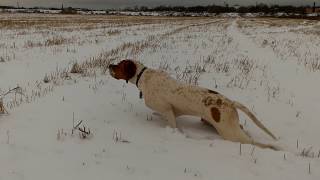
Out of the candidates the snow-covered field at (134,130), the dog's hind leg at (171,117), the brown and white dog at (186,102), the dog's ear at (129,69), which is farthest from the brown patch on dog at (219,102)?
the dog's ear at (129,69)

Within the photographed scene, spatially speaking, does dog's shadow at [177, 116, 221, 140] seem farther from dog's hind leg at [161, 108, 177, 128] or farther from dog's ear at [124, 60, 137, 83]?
dog's ear at [124, 60, 137, 83]

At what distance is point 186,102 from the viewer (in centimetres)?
526

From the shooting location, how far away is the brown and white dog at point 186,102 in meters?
4.96

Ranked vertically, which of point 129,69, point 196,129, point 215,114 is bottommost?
point 196,129

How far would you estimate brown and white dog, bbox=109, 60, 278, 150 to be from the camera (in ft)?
16.3

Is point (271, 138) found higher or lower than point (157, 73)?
lower

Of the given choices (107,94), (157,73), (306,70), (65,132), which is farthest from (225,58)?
(65,132)

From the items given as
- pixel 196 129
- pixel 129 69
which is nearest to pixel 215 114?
pixel 196 129

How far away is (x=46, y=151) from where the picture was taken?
4.37 meters

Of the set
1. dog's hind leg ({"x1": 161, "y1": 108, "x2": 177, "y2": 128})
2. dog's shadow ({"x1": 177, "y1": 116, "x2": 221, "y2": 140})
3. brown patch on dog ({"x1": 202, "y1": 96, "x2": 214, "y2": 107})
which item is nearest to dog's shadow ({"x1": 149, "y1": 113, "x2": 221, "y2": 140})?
dog's shadow ({"x1": 177, "y1": 116, "x2": 221, "y2": 140})

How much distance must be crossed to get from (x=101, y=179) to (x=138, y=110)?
8.22ft

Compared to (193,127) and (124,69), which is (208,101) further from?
(124,69)

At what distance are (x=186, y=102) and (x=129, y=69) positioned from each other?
2.98 feet

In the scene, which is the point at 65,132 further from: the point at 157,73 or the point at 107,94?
the point at 107,94
